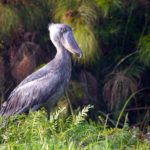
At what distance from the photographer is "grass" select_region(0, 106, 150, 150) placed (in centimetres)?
615

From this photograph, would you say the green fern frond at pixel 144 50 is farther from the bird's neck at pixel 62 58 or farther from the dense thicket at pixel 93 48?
the bird's neck at pixel 62 58

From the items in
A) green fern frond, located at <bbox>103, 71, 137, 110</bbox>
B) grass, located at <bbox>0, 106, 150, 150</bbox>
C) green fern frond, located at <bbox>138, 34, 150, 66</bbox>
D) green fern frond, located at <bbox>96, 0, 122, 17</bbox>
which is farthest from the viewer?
green fern frond, located at <bbox>103, 71, 137, 110</bbox>

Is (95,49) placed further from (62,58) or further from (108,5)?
(62,58)

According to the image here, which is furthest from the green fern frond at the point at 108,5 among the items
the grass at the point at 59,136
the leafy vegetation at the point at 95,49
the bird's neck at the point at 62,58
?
the grass at the point at 59,136

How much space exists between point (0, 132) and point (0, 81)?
3.25 meters

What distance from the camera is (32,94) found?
28.3 ft

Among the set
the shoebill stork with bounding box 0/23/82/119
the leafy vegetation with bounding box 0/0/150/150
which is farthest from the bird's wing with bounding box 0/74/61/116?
the leafy vegetation with bounding box 0/0/150/150

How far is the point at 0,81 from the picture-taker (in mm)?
9836

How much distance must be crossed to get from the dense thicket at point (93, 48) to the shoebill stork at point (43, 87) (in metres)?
0.75

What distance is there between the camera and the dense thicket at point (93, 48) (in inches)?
380

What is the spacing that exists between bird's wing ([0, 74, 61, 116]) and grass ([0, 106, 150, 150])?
1.41 metres

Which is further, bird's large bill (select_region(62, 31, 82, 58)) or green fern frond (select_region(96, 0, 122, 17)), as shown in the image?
green fern frond (select_region(96, 0, 122, 17))

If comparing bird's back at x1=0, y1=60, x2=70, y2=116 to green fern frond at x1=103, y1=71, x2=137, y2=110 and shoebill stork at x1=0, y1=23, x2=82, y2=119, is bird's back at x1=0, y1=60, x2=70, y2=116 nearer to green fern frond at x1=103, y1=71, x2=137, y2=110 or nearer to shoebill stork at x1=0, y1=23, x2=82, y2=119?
shoebill stork at x1=0, y1=23, x2=82, y2=119

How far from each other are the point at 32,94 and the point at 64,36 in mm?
735
